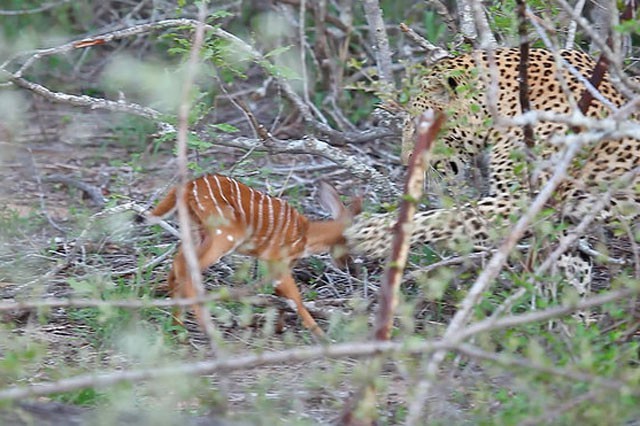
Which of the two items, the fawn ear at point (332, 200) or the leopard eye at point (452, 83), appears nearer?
the fawn ear at point (332, 200)

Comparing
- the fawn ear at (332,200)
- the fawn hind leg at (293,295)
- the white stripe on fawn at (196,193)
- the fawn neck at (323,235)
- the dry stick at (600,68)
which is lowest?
the fawn hind leg at (293,295)

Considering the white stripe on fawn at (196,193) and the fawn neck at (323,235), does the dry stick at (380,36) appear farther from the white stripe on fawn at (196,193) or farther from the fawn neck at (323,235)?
the white stripe on fawn at (196,193)

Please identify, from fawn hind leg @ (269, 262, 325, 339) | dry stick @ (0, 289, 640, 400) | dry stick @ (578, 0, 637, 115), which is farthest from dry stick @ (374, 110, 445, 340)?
fawn hind leg @ (269, 262, 325, 339)

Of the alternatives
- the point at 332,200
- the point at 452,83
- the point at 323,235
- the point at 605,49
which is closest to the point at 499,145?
the point at 452,83

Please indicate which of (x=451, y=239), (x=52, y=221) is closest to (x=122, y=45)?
(x=52, y=221)

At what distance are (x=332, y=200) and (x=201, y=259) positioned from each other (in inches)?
27.1

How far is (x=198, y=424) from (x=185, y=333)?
1274mm

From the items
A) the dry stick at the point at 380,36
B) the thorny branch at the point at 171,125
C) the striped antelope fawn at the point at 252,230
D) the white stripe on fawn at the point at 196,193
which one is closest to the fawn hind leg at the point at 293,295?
the striped antelope fawn at the point at 252,230

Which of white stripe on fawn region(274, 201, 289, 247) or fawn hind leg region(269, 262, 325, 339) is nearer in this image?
fawn hind leg region(269, 262, 325, 339)

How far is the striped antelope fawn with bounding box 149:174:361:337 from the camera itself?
461cm

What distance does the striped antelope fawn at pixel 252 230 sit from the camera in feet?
15.1

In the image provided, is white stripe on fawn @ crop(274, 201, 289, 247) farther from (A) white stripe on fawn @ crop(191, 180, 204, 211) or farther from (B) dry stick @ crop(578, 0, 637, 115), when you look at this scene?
(B) dry stick @ crop(578, 0, 637, 115)

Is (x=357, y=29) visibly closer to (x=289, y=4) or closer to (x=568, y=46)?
(x=289, y=4)

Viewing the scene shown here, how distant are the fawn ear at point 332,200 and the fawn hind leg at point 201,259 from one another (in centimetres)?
53
